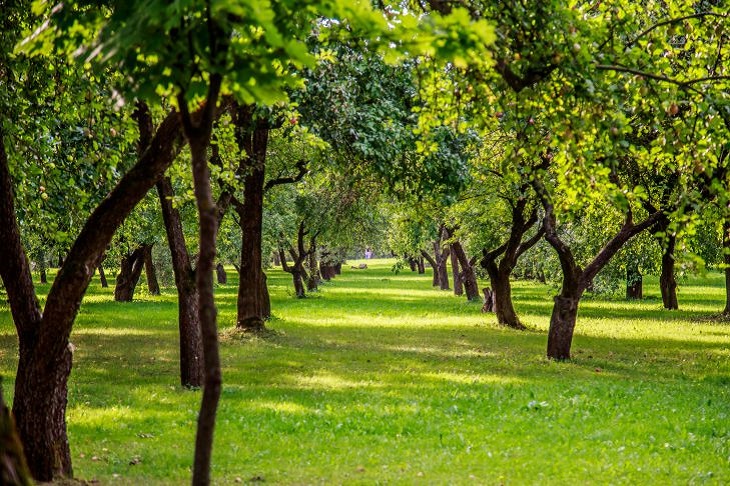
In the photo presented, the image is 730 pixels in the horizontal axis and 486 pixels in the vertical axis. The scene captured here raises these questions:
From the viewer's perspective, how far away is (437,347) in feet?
86.6

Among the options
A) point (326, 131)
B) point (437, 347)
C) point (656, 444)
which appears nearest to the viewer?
point (656, 444)

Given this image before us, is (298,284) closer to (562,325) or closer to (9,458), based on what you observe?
(562,325)

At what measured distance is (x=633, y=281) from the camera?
5181 centimetres

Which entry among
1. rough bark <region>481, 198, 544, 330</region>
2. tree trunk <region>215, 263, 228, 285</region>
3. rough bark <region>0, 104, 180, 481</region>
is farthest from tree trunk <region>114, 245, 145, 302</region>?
rough bark <region>0, 104, 180, 481</region>

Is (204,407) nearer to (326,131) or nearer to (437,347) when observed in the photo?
(326,131)

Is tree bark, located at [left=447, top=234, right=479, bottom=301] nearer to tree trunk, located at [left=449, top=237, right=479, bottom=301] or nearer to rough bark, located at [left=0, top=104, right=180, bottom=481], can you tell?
tree trunk, located at [left=449, top=237, right=479, bottom=301]

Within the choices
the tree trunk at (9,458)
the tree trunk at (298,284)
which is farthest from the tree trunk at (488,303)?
the tree trunk at (9,458)

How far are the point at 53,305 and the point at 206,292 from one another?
4.65 m

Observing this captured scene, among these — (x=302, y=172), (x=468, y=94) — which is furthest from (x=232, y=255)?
(x=468, y=94)

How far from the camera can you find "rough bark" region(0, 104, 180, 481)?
862 centimetres

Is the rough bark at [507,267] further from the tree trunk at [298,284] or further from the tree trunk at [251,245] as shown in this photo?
the tree trunk at [298,284]

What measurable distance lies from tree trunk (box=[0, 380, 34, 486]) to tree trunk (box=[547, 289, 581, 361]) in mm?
19597

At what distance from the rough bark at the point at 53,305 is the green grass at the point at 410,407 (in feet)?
2.84

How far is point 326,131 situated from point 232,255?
109 feet
